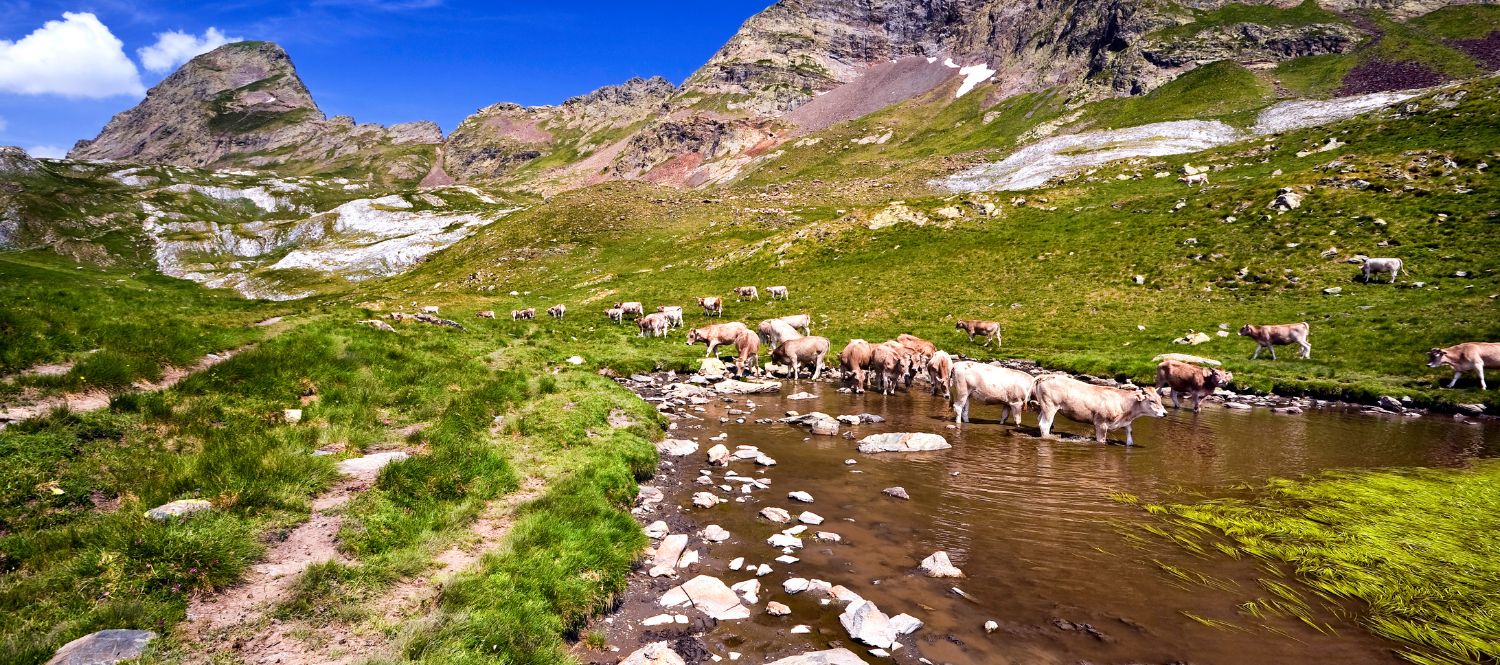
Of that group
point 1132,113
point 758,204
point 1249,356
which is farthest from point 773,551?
point 1132,113

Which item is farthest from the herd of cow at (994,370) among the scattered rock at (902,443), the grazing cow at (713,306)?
the grazing cow at (713,306)

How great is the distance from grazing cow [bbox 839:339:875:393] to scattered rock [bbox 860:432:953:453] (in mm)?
9629

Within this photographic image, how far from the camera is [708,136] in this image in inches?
7835

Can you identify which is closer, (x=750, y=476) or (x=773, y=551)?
(x=773, y=551)

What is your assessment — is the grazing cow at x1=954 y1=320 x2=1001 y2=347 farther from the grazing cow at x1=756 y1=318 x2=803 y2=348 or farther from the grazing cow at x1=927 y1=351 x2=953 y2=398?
the grazing cow at x1=756 y1=318 x2=803 y2=348

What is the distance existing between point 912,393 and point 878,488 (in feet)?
48.0

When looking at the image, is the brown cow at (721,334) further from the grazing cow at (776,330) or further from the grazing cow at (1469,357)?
the grazing cow at (1469,357)

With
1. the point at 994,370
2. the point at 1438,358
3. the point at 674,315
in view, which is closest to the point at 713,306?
the point at 674,315

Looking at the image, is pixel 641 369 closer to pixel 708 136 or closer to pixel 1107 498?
pixel 1107 498

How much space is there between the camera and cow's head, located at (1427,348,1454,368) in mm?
21953

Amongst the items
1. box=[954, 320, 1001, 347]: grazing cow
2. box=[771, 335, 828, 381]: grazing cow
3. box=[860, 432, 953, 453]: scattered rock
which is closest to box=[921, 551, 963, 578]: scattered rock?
box=[860, 432, 953, 453]: scattered rock

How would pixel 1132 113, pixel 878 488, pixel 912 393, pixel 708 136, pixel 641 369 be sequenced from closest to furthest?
pixel 878 488, pixel 912 393, pixel 641 369, pixel 1132 113, pixel 708 136

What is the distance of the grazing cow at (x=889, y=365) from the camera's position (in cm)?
2673

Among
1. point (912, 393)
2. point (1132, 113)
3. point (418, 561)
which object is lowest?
point (912, 393)
